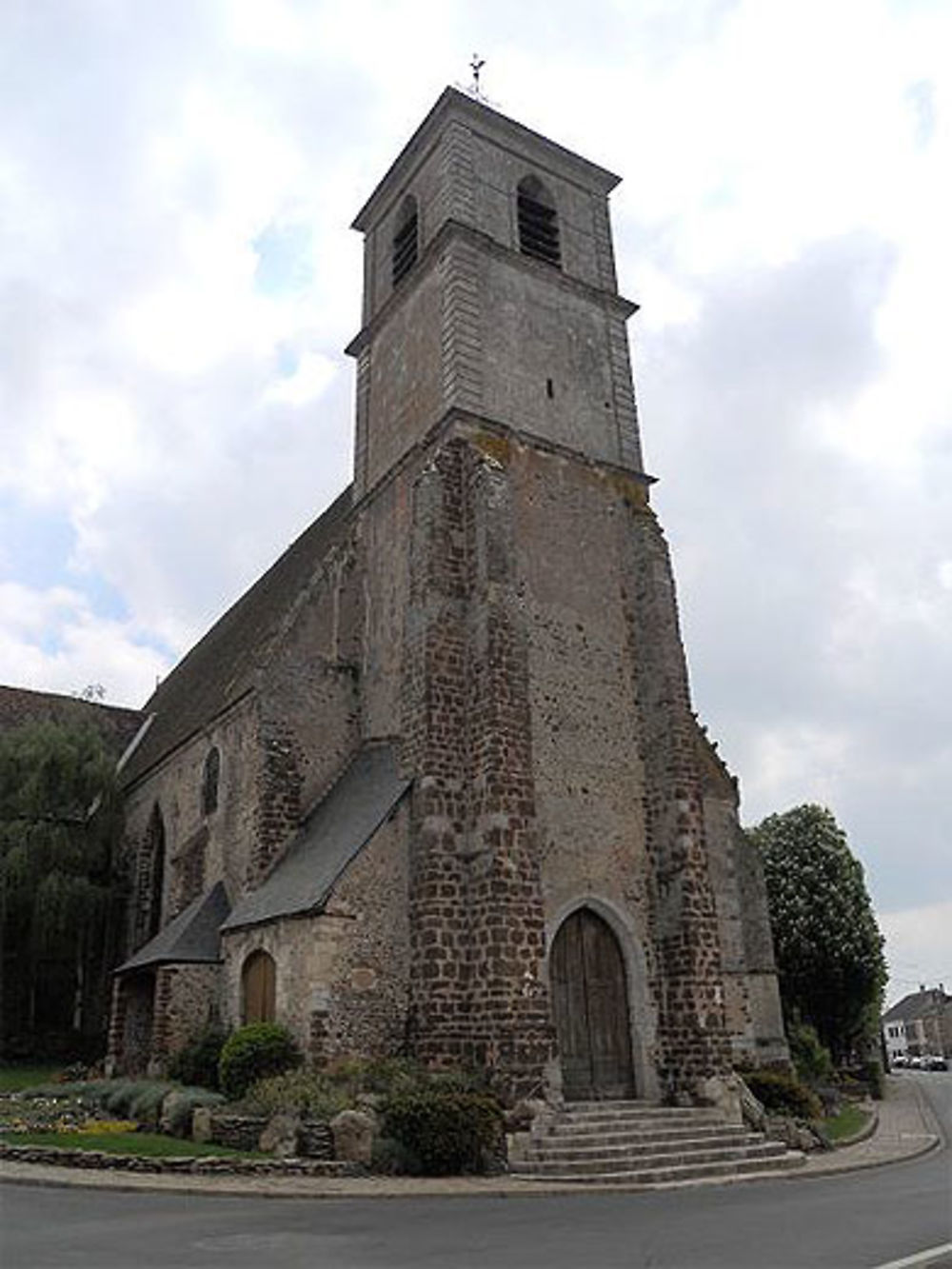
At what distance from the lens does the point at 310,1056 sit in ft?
49.2

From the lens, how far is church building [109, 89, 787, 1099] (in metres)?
16.0

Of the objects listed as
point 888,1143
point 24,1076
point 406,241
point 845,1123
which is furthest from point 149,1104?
point 406,241

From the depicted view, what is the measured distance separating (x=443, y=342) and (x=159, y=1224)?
53.7 ft

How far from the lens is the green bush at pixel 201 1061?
16.6 meters

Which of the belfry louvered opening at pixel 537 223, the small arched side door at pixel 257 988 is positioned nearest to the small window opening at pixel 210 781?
the small arched side door at pixel 257 988

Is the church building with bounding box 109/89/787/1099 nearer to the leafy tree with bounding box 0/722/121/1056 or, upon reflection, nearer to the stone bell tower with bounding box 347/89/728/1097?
the stone bell tower with bounding box 347/89/728/1097

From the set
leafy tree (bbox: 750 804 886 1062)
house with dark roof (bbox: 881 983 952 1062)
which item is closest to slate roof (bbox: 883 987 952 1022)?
house with dark roof (bbox: 881 983 952 1062)

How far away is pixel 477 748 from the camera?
16.9m

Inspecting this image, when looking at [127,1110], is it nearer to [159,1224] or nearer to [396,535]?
[159,1224]

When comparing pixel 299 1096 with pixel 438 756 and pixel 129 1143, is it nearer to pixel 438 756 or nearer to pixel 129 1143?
pixel 129 1143

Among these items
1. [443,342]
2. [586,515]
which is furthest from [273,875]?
[443,342]

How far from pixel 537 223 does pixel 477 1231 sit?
68.8 feet

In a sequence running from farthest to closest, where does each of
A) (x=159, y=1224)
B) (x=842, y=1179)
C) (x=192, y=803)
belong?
1. (x=192, y=803)
2. (x=842, y=1179)
3. (x=159, y=1224)

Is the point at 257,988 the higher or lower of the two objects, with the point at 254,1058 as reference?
higher
